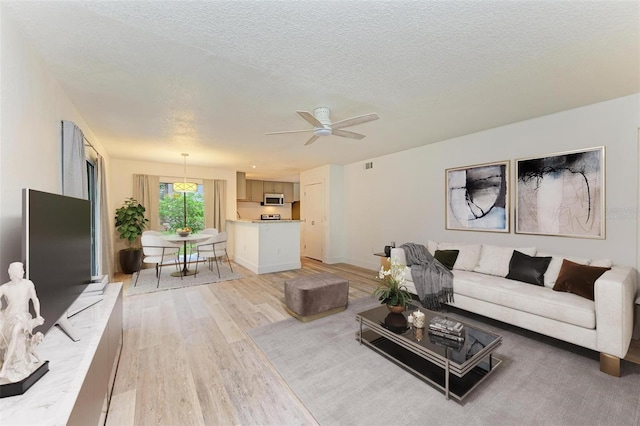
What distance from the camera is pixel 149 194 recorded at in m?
5.89

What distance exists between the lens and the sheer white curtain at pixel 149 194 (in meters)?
5.75

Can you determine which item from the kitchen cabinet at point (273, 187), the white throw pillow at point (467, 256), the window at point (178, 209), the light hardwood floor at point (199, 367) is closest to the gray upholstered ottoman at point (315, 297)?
the light hardwood floor at point (199, 367)

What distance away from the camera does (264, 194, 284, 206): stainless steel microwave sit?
878 centimetres

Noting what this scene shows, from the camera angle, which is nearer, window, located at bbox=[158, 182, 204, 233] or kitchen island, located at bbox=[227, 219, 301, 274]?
kitchen island, located at bbox=[227, 219, 301, 274]

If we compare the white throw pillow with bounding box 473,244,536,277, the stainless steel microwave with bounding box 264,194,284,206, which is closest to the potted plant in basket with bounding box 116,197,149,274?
the stainless steel microwave with bounding box 264,194,284,206

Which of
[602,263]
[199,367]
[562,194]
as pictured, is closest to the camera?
[199,367]

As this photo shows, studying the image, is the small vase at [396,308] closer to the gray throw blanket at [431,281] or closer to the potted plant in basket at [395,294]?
the potted plant in basket at [395,294]

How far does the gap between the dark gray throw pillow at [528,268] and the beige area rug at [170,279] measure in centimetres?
443

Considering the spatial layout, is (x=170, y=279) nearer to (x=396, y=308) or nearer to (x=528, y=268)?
(x=396, y=308)

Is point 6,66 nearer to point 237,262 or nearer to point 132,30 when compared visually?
point 132,30

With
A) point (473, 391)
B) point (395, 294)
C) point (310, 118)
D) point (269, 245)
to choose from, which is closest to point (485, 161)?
point (395, 294)

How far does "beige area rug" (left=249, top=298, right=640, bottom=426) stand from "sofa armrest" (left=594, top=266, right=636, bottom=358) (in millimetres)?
243

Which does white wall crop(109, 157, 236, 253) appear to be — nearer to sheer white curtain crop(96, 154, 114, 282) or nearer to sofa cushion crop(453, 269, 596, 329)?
sheer white curtain crop(96, 154, 114, 282)

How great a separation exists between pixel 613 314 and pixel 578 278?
488mm
